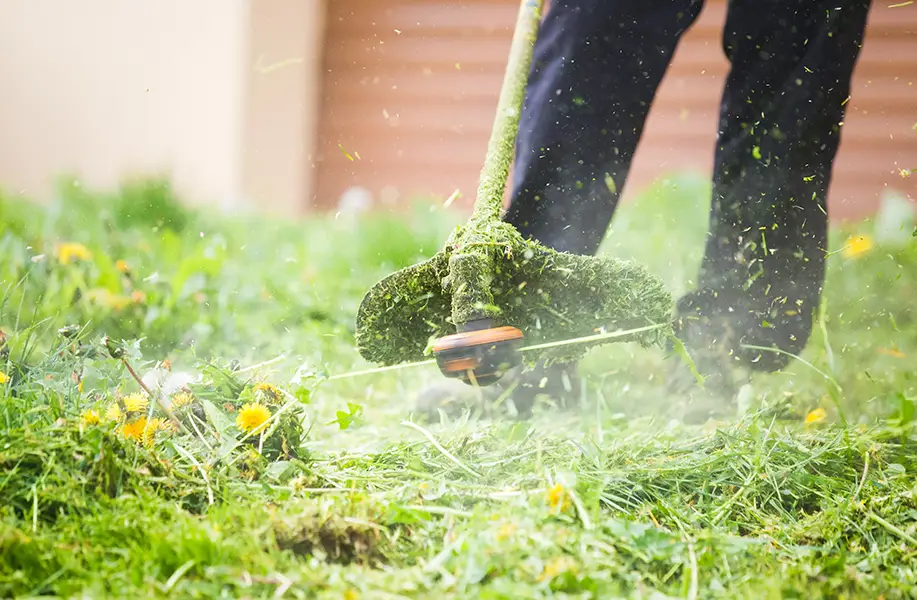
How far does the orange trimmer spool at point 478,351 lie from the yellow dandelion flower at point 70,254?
141 centimetres

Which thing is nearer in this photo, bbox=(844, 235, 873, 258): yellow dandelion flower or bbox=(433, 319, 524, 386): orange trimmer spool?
bbox=(433, 319, 524, 386): orange trimmer spool

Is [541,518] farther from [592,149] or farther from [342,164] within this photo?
[342,164]

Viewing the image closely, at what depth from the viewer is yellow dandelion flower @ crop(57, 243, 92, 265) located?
7.11 feet

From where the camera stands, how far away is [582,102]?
165 centimetres

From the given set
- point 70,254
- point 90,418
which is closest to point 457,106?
point 70,254

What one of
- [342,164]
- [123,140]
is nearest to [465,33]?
[342,164]

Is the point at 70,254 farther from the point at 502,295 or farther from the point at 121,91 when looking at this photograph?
the point at 121,91

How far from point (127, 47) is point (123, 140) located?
20.9 inches

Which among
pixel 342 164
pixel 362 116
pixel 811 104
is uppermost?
pixel 811 104

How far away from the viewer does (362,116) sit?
462 centimetres

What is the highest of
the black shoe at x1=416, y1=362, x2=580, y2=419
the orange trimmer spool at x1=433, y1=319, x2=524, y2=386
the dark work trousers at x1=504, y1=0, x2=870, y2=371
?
the dark work trousers at x1=504, y1=0, x2=870, y2=371

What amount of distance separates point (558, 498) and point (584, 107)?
913mm

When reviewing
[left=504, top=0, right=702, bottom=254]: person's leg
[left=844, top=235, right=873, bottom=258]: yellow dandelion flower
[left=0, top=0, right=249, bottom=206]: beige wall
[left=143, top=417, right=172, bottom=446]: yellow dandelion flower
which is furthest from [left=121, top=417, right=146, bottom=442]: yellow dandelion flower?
[left=0, top=0, right=249, bottom=206]: beige wall

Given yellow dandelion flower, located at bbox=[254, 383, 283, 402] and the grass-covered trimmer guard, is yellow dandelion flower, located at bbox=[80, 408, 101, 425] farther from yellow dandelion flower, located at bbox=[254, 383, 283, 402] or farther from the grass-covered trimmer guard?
the grass-covered trimmer guard
